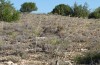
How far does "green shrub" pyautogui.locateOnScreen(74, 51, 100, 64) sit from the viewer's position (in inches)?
429

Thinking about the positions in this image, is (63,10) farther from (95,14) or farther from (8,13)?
(8,13)

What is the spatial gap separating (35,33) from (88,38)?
3.34 metres

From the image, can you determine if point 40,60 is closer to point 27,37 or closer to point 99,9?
point 27,37

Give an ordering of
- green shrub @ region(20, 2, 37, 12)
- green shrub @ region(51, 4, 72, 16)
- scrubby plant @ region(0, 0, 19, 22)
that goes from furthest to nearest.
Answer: green shrub @ region(20, 2, 37, 12) < green shrub @ region(51, 4, 72, 16) < scrubby plant @ region(0, 0, 19, 22)

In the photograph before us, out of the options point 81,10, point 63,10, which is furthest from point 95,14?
point 63,10

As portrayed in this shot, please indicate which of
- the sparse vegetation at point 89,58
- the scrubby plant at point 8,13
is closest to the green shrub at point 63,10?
the scrubby plant at point 8,13

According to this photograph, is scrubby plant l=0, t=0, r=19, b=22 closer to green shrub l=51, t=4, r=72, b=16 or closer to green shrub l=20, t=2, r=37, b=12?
green shrub l=51, t=4, r=72, b=16

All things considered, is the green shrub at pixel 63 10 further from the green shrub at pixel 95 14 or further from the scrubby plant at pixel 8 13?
the scrubby plant at pixel 8 13

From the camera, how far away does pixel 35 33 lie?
18719 mm

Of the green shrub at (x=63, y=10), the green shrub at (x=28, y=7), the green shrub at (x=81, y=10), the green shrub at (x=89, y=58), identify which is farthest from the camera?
the green shrub at (x=28, y=7)

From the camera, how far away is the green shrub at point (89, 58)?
10.9 metres

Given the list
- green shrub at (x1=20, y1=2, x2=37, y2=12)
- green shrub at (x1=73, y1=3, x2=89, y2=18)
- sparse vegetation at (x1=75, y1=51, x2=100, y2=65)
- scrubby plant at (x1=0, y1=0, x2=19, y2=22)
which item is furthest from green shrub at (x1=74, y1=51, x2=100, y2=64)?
green shrub at (x1=20, y1=2, x2=37, y2=12)

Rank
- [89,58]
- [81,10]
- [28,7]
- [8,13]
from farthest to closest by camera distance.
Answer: [28,7] → [81,10] → [8,13] → [89,58]

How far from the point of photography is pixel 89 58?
36.6 feet
